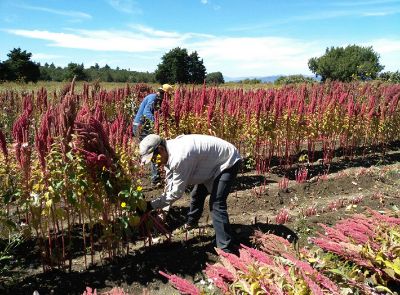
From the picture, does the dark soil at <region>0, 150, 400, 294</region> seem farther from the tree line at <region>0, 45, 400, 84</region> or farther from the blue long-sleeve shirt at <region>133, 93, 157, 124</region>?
the tree line at <region>0, 45, 400, 84</region>

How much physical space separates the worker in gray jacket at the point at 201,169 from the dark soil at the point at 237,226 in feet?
1.42

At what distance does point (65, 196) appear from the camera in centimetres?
369

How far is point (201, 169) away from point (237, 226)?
1.42 metres

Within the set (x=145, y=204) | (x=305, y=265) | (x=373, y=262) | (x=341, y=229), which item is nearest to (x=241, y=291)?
(x=305, y=265)

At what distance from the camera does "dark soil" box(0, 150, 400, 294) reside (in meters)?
3.78

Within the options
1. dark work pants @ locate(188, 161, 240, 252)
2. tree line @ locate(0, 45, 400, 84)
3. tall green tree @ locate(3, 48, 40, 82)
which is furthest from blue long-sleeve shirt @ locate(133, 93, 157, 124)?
tall green tree @ locate(3, 48, 40, 82)

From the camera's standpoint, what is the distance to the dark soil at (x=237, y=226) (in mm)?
3783

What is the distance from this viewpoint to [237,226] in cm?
519

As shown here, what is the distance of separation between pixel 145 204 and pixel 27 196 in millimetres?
1120

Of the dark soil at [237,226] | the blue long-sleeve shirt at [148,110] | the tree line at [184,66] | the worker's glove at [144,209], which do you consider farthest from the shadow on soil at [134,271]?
the tree line at [184,66]

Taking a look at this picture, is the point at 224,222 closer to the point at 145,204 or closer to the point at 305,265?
the point at 145,204

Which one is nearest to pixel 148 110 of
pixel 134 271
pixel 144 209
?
pixel 144 209

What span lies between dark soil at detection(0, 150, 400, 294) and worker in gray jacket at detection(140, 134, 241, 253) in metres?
0.43

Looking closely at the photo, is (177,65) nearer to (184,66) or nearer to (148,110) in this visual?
(184,66)
